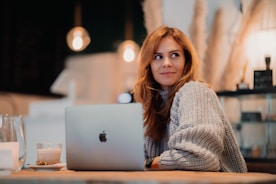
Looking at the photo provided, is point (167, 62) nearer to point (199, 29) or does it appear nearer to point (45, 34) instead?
point (199, 29)

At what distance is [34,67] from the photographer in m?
4.66

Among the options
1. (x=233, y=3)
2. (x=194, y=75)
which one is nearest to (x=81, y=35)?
(x=233, y=3)

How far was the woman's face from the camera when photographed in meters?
2.23

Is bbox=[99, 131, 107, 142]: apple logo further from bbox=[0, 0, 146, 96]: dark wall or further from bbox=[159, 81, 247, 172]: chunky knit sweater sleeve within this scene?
bbox=[0, 0, 146, 96]: dark wall

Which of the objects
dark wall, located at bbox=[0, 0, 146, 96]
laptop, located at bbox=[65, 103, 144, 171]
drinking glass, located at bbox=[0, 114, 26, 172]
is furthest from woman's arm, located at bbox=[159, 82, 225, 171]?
dark wall, located at bbox=[0, 0, 146, 96]

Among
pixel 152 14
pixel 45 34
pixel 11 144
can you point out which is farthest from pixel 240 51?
pixel 45 34

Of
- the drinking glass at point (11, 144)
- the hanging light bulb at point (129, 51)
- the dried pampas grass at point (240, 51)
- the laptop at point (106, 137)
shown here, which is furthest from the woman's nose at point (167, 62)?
the hanging light bulb at point (129, 51)

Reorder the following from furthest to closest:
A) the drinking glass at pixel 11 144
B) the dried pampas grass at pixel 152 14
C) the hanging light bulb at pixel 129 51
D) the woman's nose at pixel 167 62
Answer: the hanging light bulb at pixel 129 51, the dried pampas grass at pixel 152 14, the woman's nose at pixel 167 62, the drinking glass at pixel 11 144

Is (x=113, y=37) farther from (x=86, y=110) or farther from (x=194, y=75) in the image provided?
(x=86, y=110)

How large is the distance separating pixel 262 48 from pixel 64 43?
2468 millimetres

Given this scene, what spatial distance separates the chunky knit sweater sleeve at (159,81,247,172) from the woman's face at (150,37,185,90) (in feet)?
0.94

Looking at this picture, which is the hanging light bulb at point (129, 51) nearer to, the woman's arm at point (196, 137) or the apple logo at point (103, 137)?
the woman's arm at point (196, 137)

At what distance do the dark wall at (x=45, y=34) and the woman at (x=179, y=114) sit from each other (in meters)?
1.96

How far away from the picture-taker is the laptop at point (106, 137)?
5.09ft
